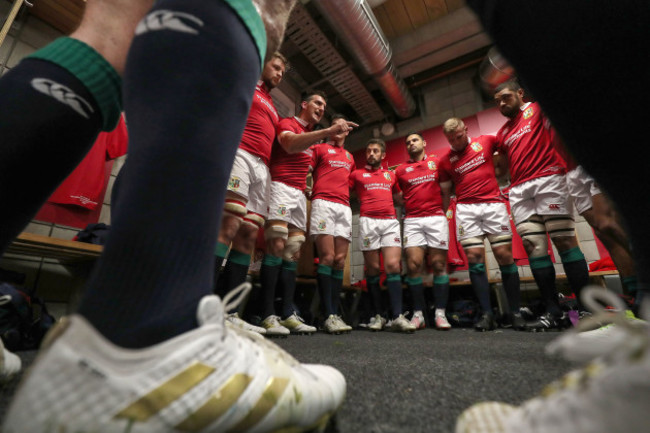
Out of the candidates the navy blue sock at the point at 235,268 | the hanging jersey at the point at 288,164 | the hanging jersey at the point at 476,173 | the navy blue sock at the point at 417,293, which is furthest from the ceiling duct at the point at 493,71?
the navy blue sock at the point at 235,268

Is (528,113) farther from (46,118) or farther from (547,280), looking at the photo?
(46,118)

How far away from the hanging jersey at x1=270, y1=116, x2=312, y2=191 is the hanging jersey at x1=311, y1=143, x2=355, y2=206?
0.35 m

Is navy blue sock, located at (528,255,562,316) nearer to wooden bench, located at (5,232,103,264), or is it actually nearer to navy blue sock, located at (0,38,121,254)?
navy blue sock, located at (0,38,121,254)

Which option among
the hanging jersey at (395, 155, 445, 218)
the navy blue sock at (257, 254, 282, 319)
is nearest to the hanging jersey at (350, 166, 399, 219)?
the hanging jersey at (395, 155, 445, 218)

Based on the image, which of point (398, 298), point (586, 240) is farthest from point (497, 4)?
point (586, 240)

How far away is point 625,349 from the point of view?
17cm

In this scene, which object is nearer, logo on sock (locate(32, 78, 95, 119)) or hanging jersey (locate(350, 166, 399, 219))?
logo on sock (locate(32, 78, 95, 119))

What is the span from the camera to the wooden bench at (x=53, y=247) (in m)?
1.24

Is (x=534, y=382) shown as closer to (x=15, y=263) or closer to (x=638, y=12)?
(x=638, y=12)

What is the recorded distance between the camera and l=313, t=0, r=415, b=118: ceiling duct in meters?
2.69

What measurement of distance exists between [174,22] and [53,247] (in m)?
1.48

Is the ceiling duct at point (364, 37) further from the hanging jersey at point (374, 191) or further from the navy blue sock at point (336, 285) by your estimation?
the navy blue sock at point (336, 285)

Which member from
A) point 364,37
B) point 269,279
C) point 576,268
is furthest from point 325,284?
point 364,37

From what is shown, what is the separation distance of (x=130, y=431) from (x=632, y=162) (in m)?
0.44
